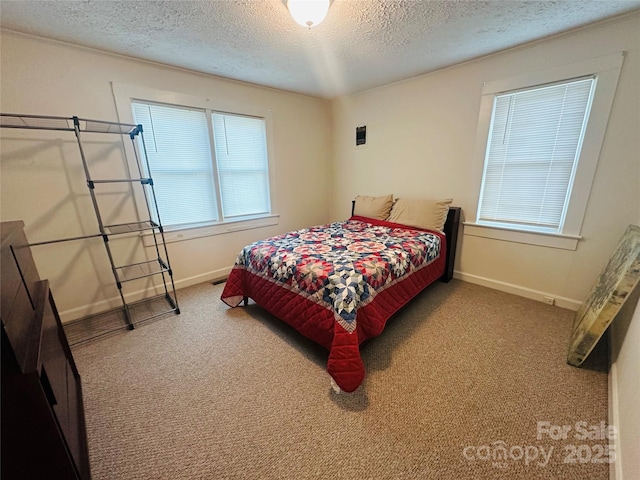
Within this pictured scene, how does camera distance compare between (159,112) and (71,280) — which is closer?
(71,280)

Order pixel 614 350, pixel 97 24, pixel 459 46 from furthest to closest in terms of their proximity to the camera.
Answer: pixel 459 46 → pixel 97 24 → pixel 614 350

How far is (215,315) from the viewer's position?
7.84 feet

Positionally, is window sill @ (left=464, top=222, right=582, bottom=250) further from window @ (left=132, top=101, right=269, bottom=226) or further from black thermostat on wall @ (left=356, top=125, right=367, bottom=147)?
window @ (left=132, top=101, right=269, bottom=226)

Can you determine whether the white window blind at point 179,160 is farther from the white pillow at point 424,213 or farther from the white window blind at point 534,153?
the white window blind at point 534,153

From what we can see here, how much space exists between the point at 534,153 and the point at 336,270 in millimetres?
2245

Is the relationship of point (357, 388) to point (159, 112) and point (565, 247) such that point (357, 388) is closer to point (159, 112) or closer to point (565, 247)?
point (565, 247)


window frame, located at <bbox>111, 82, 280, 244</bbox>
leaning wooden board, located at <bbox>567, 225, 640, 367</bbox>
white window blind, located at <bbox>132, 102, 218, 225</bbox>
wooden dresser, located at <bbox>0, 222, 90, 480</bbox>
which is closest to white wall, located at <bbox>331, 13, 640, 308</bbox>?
leaning wooden board, located at <bbox>567, 225, 640, 367</bbox>

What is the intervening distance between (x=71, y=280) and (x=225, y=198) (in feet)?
5.42

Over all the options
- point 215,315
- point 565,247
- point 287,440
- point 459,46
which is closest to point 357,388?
point 287,440

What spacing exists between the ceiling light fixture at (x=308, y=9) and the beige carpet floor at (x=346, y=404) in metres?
2.26


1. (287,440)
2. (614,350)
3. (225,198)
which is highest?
(225,198)

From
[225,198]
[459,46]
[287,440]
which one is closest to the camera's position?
[287,440]

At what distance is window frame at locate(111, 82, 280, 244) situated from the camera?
2359mm

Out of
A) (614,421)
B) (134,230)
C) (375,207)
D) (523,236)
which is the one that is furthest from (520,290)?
(134,230)
